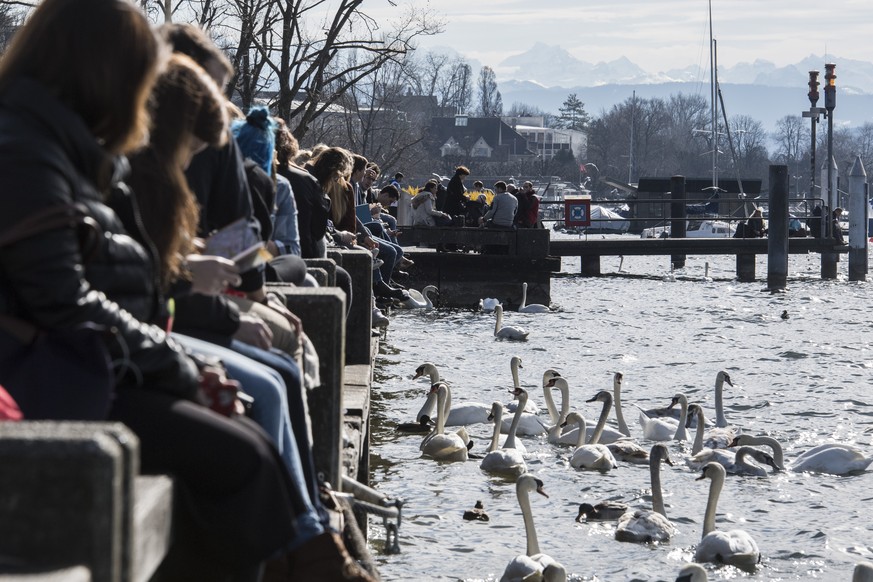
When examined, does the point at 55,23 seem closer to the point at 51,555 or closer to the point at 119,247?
the point at 119,247

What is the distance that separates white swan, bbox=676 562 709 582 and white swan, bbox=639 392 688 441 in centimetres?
589

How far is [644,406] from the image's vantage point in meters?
17.0

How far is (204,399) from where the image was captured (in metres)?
3.15

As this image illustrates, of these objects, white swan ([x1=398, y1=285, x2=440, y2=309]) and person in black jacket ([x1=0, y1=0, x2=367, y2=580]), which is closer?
person in black jacket ([x1=0, y1=0, x2=367, y2=580])

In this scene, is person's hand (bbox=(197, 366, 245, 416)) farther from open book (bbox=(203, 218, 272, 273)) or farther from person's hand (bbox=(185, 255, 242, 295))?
open book (bbox=(203, 218, 272, 273))

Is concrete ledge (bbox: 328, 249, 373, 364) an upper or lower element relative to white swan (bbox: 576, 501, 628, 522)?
upper

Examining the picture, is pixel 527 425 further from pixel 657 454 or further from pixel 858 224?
pixel 858 224

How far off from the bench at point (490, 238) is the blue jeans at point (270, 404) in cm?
2232

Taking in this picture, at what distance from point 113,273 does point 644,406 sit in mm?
14413

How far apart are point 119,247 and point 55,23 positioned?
50 cm

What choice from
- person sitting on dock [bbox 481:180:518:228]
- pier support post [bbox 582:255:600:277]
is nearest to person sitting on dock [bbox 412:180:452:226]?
person sitting on dock [bbox 481:180:518:228]

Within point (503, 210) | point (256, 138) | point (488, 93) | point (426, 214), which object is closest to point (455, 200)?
point (426, 214)

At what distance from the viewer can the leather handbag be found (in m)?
2.74

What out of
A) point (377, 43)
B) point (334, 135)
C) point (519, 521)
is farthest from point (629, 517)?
point (334, 135)
